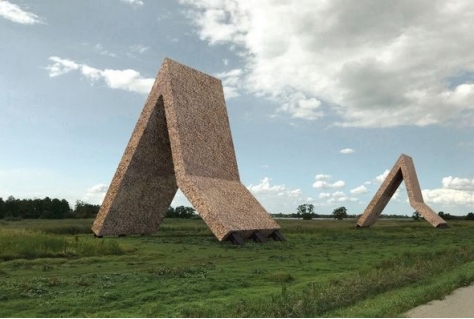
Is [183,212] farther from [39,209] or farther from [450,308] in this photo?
[450,308]

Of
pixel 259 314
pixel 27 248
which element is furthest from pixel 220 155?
pixel 259 314

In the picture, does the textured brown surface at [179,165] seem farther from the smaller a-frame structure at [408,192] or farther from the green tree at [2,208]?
the green tree at [2,208]

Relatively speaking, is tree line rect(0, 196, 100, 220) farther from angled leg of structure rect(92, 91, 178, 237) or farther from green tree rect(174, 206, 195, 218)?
angled leg of structure rect(92, 91, 178, 237)

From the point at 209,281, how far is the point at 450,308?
4.89m

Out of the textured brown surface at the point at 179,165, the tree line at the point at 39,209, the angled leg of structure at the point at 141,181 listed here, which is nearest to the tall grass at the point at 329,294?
the textured brown surface at the point at 179,165

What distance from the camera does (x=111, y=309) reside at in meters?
8.78

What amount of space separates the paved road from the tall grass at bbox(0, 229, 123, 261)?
11.3 m

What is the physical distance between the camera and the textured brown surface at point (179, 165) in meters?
23.6

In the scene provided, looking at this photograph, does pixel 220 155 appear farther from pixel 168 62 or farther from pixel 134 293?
pixel 134 293

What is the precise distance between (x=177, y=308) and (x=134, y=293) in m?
1.58

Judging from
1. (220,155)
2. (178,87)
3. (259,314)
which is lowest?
(259,314)

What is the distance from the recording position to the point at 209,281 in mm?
11211

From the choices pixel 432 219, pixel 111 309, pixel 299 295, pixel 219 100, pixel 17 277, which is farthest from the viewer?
pixel 432 219

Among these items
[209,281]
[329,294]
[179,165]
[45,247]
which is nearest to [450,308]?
[329,294]
